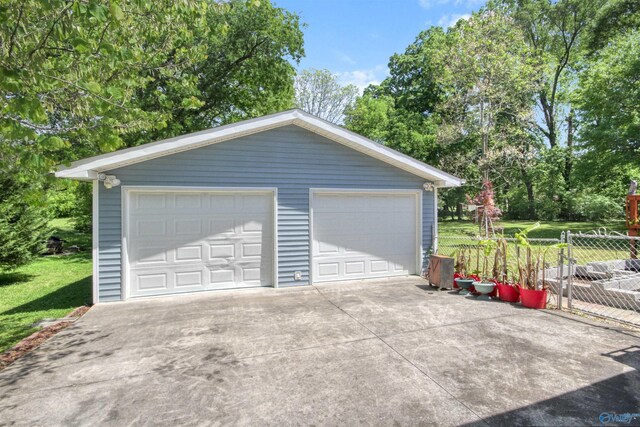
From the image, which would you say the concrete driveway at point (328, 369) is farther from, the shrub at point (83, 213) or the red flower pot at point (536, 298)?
the shrub at point (83, 213)

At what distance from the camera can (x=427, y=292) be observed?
646cm

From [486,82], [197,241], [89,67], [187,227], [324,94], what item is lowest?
[197,241]

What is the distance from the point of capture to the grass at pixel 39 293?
17.0 feet

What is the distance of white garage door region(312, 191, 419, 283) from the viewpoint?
725cm

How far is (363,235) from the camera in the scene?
298 inches

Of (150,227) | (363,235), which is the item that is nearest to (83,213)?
(150,227)

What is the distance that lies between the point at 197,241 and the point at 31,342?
2771mm

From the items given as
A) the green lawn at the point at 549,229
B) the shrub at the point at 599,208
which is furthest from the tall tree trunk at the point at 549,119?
the green lawn at the point at 549,229

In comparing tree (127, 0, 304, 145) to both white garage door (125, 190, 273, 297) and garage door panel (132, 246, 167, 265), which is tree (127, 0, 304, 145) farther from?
garage door panel (132, 246, 167, 265)

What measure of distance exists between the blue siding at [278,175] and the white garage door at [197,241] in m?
0.25

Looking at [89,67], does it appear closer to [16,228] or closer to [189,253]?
[189,253]

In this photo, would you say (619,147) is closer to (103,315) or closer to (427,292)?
(427,292)

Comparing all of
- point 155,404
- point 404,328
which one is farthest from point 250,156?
point 155,404

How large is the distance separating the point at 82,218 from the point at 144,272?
1543 cm
